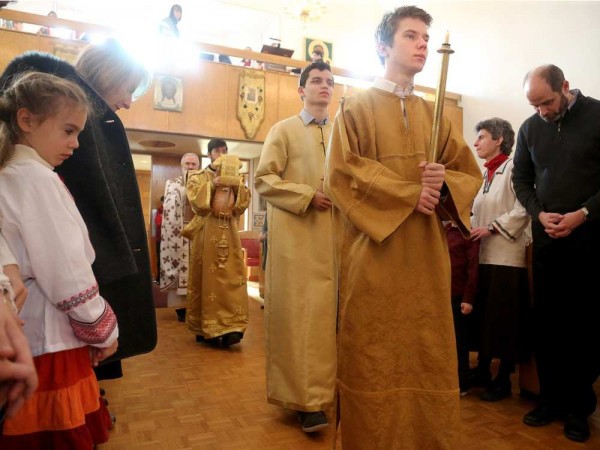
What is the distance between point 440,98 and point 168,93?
628 cm

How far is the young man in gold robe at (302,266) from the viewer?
227 centimetres

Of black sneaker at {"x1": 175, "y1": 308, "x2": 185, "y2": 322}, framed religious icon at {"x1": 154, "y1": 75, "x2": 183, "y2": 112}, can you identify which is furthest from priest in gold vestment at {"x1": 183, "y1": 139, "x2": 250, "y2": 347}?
framed religious icon at {"x1": 154, "y1": 75, "x2": 183, "y2": 112}

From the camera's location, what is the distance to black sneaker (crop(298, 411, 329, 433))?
2221 millimetres

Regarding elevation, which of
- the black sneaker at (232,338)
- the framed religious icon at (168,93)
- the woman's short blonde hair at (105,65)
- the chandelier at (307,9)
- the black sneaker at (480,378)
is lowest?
the black sneaker at (232,338)

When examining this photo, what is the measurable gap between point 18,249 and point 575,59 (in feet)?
20.8

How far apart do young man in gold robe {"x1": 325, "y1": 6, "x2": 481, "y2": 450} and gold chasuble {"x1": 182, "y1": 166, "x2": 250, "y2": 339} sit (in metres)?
2.52

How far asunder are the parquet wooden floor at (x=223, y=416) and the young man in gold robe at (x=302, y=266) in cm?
17

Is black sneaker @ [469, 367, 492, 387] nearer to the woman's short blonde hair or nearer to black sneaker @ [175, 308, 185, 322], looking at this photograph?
the woman's short blonde hair

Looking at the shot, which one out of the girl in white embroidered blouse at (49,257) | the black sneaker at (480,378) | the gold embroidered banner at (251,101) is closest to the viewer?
the girl in white embroidered blouse at (49,257)

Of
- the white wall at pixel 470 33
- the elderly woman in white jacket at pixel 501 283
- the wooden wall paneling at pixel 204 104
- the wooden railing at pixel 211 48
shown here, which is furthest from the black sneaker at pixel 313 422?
the wooden railing at pixel 211 48

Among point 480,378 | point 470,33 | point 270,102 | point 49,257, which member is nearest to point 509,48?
point 470,33

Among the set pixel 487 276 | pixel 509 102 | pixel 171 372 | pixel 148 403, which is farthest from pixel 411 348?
pixel 509 102

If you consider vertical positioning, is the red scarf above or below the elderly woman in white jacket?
above

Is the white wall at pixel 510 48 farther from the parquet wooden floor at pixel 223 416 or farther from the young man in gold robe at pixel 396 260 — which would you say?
the young man in gold robe at pixel 396 260
